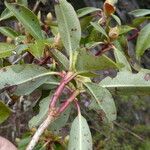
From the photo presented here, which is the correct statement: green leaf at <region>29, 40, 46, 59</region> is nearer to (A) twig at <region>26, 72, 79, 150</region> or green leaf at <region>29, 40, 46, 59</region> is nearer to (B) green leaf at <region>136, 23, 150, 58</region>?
(A) twig at <region>26, 72, 79, 150</region>

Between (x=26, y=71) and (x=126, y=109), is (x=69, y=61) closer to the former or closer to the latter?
(x=26, y=71)

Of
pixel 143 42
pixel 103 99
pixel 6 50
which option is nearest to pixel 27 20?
A: pixel 6 50

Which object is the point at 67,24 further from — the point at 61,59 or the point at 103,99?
the point at 103,99

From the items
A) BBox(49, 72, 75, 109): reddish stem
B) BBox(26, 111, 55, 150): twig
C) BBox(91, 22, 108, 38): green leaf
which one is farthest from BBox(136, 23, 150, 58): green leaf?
BBox(26, 111, 55, 150): twig

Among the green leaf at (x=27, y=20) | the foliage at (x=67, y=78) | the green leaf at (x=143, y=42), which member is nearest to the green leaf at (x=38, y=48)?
the foliage at (x=67, y=78)

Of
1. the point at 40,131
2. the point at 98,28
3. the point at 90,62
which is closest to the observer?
the point at 40,131

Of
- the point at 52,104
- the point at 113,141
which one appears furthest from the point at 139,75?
the point at 113,141

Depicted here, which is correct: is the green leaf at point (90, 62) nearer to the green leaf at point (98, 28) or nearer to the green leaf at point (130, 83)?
the green leaf at point (130, 83)
